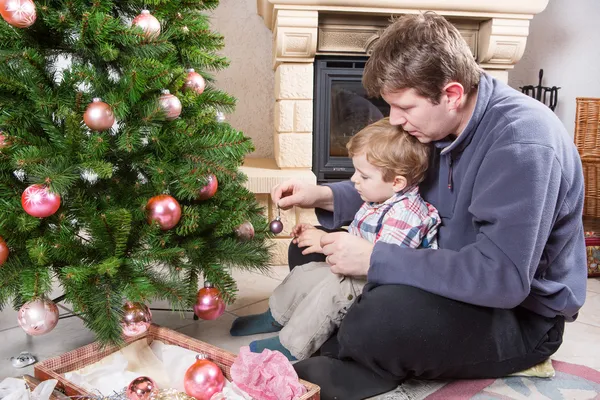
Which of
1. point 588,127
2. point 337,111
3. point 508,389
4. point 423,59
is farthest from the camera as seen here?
point 337,111

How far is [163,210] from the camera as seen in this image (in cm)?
114

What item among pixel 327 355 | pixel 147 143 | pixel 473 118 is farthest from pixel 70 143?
pixel 473 118

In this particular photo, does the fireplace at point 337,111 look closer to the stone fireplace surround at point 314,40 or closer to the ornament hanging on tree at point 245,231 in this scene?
the stone fireplace surround at point 314,40

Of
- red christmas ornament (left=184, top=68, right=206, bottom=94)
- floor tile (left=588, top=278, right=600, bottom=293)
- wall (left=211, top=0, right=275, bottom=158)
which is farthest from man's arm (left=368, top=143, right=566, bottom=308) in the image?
wall (left=211, top=0, right=275, bottom=158)

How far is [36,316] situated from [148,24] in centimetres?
64

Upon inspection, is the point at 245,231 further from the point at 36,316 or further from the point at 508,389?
the point at 508,389

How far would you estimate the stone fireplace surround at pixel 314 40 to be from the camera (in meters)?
2.16

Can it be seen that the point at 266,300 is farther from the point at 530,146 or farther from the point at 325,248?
the point at 530,146

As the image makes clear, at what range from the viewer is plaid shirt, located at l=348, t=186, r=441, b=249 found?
1.22 metres

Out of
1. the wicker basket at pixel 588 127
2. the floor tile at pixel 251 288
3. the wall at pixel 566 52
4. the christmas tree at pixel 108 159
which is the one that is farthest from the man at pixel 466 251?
the wall at pixel 566 52

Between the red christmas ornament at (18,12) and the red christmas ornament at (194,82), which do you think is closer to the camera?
the red christmas ornament at (18,12)

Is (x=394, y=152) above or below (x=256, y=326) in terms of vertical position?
above

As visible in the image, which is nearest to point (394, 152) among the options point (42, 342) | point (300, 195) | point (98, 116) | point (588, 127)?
point (300, 195)

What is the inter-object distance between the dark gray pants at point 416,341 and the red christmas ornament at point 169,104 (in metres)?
0.54
